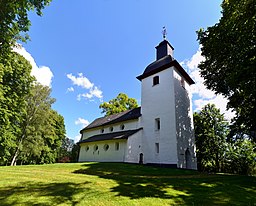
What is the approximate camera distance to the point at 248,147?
91.0 ft

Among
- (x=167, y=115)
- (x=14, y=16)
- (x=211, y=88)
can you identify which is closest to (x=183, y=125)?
(x=167, y=115)

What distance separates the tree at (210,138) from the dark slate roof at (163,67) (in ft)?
26.7

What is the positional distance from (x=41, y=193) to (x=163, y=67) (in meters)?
19.0

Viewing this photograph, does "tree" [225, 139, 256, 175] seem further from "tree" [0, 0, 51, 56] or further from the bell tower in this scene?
"tree" [0, 0, 51, 56]

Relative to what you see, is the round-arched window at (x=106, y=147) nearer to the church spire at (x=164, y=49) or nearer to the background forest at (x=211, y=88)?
the background forest at (x=211, y=88)

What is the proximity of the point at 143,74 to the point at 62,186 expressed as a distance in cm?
1907

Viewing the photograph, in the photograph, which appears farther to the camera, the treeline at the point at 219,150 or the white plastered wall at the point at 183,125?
the treeline at the point at 219,150

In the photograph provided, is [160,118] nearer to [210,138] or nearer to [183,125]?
[183,125]

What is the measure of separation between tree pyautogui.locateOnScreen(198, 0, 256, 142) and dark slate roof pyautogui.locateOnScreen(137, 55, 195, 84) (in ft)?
10.9

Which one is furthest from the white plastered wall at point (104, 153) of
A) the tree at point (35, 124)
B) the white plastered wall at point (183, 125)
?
the tree at point (35, 124)

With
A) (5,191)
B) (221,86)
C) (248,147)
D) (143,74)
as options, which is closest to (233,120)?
(221,86)

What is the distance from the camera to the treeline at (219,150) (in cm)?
2661

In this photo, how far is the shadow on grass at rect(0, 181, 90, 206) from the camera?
5.68 m

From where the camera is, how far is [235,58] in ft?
44.2
